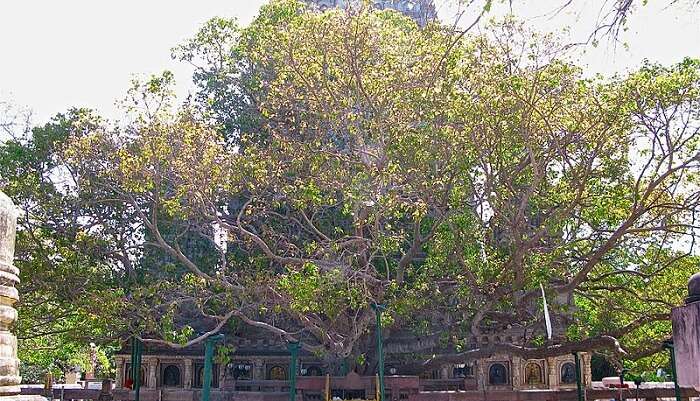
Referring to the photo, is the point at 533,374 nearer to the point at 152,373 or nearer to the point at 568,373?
the point at 568,373

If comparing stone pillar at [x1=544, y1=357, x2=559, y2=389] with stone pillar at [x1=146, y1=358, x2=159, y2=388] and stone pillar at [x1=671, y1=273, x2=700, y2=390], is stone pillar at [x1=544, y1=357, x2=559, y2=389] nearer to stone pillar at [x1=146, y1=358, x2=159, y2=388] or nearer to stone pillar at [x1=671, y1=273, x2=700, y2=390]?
stone pillar at [x1=146, y1=358, x2=159, y2=388]

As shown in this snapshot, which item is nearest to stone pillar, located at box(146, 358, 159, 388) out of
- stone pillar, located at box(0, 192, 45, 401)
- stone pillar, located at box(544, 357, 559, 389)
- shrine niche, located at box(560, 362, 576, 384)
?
stone pillar, located at box(544, 357, 559, 389)

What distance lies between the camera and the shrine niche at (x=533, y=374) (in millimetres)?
20344

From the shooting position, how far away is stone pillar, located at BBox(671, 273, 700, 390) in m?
6.47

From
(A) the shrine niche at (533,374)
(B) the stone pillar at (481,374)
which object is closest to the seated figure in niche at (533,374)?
(A) the shrine niche at (533,374)

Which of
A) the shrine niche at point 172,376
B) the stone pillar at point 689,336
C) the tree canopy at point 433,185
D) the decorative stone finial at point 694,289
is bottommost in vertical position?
the shrine niche at point 172,376

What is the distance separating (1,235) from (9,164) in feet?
40.9

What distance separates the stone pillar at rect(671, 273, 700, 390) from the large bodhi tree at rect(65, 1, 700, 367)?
5629mm

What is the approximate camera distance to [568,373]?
67.4 feet

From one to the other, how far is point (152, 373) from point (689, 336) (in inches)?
710

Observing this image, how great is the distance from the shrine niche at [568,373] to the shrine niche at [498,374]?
1675 mm

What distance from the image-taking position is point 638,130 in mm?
13117

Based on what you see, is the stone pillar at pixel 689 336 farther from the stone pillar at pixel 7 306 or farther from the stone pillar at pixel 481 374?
the stone pillar at pixel 481 374

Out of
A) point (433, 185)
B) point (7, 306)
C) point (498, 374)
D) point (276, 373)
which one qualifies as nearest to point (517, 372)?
point (498, 374)
